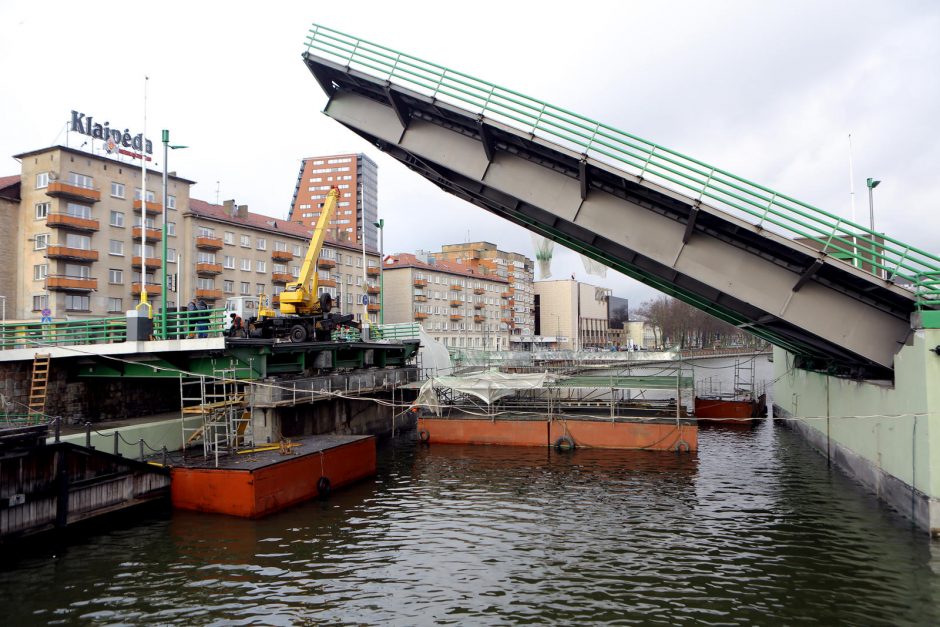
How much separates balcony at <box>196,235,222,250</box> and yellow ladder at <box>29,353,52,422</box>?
34.4m

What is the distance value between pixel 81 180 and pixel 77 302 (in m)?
9.76

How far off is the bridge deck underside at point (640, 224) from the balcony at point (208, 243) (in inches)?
1629

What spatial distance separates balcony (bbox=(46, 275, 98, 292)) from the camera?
148 feet

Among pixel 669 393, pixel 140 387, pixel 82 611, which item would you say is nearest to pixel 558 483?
pixel 82 611

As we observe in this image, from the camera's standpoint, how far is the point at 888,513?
15.7m

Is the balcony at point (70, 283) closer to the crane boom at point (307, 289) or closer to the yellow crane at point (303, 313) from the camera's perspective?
the yellow crane at point (303, 313)

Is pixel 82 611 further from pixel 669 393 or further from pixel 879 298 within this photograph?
pixel 669 393

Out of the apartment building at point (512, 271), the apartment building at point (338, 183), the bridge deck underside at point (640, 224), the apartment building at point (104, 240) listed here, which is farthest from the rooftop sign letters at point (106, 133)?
the apartment building at point (338, 183)

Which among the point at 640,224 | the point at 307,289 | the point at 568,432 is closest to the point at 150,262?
the point at 307,289

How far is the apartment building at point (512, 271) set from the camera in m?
118

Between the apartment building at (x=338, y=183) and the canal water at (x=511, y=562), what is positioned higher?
the apartment building at (x=338, y=183)

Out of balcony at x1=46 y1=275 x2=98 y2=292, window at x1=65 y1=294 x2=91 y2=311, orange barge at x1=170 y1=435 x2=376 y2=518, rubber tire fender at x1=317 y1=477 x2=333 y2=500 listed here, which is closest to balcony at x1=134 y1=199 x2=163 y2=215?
balcony at x1=46 y1=275 x2=98 y2=292

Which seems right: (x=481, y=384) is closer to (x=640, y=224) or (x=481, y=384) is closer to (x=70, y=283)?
(x=640, y=224)

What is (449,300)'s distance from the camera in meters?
95.0
